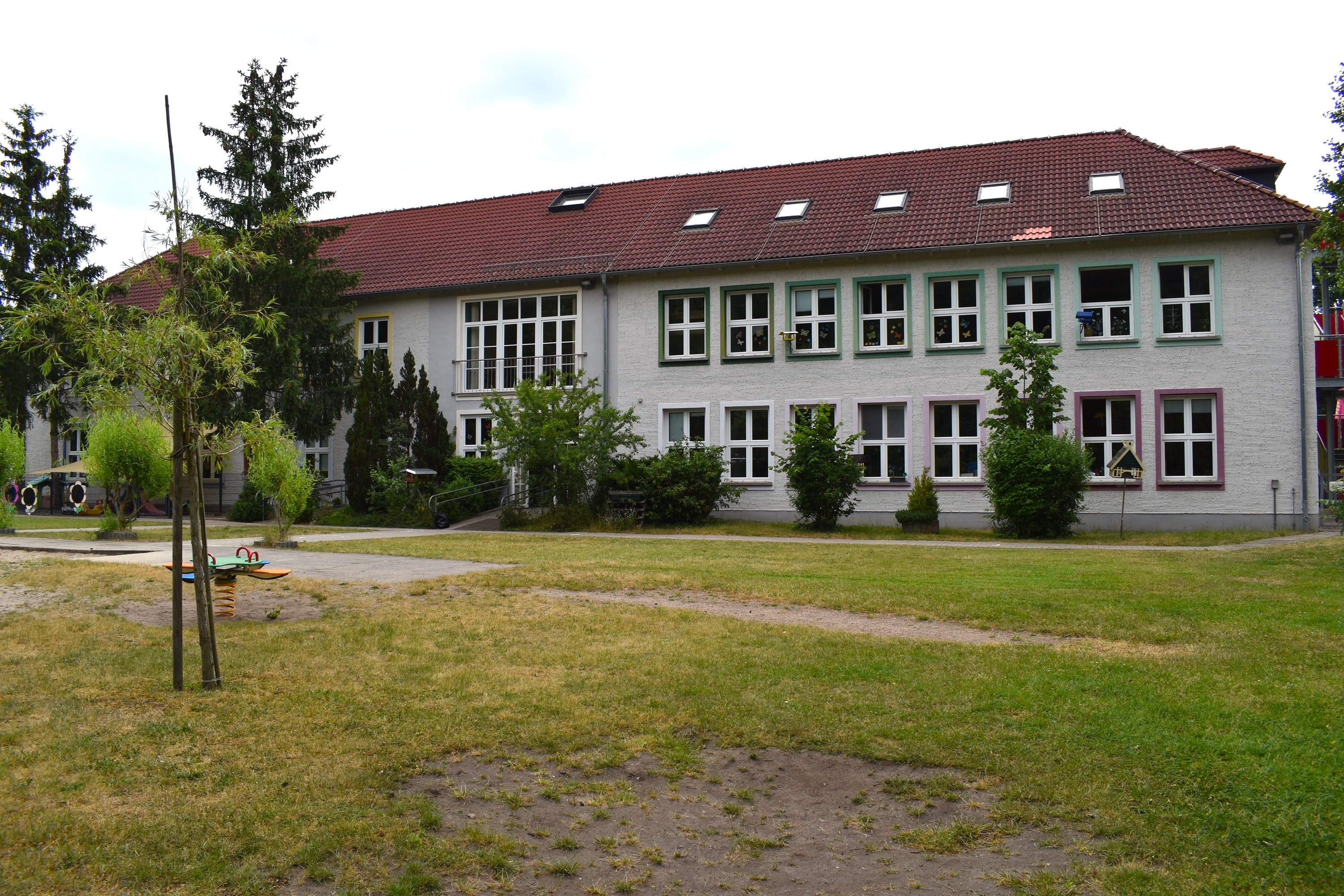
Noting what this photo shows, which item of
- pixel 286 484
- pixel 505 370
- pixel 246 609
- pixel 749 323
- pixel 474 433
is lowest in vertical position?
pixel 246 609

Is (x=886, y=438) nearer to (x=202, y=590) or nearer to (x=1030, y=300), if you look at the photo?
(x=1030, y=300)

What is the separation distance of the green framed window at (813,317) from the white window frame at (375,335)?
1314cm

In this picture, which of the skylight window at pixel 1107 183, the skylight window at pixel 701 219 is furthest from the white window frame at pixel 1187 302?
the skylight window at pixel 701 219

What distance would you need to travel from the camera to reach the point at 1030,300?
27.1 meters

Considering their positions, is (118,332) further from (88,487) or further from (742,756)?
(88,487)

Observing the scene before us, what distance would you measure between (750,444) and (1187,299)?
1135 centimetres

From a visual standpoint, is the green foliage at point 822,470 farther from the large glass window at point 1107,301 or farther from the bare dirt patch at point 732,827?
the bare dirt patch at point 732,827

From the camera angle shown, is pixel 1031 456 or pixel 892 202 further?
pixel 892 202

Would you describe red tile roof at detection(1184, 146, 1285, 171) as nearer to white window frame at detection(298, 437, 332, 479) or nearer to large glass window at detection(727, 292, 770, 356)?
large glass window at detection(727, 292, 770, 356)

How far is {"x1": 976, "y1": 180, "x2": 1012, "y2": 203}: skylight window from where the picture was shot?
94.6ft

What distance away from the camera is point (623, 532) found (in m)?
25.1

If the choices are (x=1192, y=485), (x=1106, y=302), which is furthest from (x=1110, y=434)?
(x=1106, y=302)

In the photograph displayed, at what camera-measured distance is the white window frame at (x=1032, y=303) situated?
26672 mm

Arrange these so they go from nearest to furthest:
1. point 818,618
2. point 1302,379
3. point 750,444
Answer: point 818,618 < point 1302,379 < point 750,444
